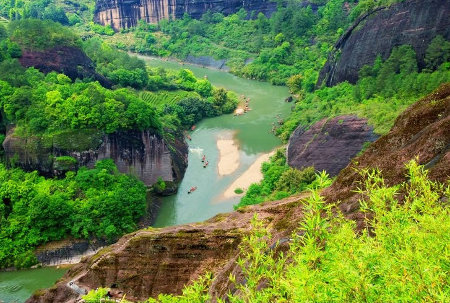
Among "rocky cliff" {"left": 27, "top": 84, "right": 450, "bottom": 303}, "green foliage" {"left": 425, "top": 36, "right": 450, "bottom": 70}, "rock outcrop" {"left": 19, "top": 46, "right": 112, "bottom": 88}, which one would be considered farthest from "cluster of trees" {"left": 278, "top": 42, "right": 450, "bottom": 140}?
"rock outcrop" {"left": 19, "top": 46, "right": 112, "bottom": 88}

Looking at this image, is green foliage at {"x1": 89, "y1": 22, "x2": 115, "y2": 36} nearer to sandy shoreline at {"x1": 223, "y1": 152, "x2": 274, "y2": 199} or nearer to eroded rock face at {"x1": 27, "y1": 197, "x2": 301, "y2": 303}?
sandy shoreline at {"x1": 223, "y1": 152, "x2": 274, "y2": 199}

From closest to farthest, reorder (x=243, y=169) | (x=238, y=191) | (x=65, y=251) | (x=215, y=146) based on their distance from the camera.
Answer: (x=65, y=251), (x=238, y=191), (x=243, y=169), (x=215, y=146)

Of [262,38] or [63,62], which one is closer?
[63,62]

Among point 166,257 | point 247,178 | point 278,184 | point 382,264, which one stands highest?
point 382,264

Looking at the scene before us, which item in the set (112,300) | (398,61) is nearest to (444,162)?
(112,300)

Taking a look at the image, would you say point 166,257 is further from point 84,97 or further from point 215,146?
point 215,146

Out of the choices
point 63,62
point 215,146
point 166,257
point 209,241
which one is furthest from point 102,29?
point 209,241

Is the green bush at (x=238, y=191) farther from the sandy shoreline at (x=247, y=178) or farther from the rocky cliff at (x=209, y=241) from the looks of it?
the rocky cliff at (x=209, y=241)
